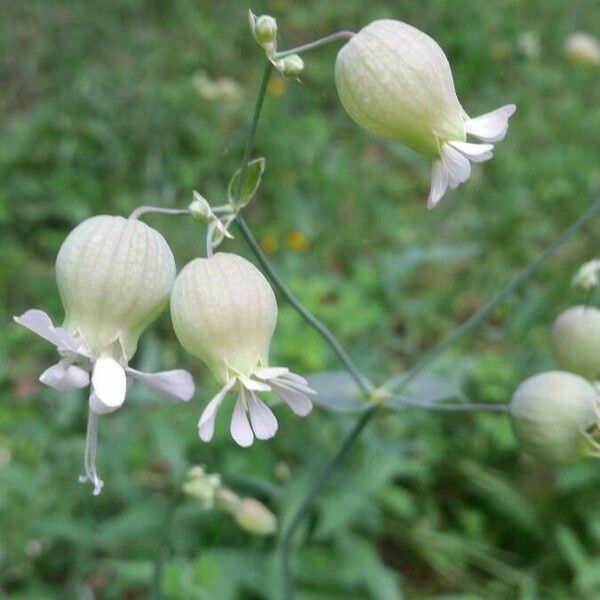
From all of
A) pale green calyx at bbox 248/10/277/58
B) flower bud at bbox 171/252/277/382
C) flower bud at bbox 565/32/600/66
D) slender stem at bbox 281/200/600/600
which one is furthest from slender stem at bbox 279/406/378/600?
flower bud at bbox 565/32/600/66

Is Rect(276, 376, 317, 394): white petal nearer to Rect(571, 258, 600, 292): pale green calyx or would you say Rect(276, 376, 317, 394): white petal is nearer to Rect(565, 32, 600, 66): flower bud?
Rect(571, 258, 600, 292): pale green calyx

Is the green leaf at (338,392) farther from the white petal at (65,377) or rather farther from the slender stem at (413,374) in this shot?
the white petal at (65,377)

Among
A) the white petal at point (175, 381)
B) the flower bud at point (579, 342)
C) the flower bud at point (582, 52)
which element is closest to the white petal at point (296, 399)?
the white petal at point (175, 381)

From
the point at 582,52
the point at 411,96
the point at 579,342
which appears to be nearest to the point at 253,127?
the point at 411,96

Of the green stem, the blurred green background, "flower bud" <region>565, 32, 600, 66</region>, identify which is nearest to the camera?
the green stem

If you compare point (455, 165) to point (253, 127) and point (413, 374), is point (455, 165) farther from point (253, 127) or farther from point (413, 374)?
point (413, 374)

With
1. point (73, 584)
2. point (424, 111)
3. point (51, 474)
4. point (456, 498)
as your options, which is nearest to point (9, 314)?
point (51, 474)

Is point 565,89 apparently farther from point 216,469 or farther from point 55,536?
point 55,536

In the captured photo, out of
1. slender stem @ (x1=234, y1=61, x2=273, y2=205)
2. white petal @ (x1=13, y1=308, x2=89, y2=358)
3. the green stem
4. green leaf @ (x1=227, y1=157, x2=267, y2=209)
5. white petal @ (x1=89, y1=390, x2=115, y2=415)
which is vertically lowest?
the green stem

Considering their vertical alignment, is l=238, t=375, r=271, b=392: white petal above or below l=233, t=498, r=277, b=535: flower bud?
above

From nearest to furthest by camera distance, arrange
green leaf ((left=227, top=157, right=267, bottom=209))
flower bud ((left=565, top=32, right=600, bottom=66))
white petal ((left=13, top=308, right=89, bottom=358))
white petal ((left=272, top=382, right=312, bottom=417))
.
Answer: white petal ((left=13, top=308, right=89, bottom=358))
white petal ((left=272, top=382, right=312, bottom=417))
green leaf ((left=227, top=157, right=267, bottom=209))
flower bud ((left=565, top=32, right=600, bottom=66))
